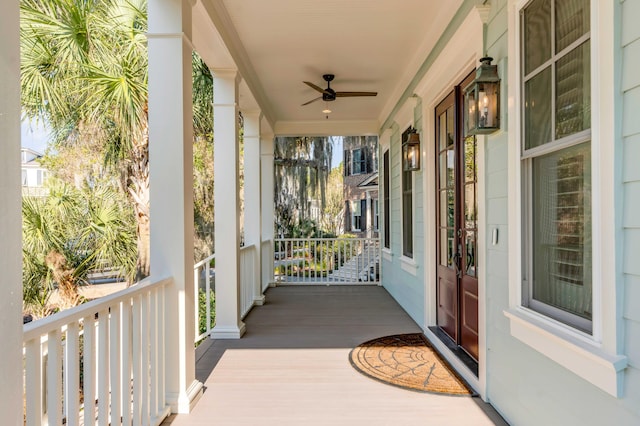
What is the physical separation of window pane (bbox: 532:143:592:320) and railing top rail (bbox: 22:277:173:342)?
6.58 ft

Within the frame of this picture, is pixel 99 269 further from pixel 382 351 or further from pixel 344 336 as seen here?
pixel 382 351

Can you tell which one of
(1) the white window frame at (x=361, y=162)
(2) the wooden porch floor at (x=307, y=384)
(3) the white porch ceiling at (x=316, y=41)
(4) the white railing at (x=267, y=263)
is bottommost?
(2) the wooden porch floor at (x=307, y=384)

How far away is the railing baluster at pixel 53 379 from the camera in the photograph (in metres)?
1.38

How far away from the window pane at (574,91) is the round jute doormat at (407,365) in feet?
6.00

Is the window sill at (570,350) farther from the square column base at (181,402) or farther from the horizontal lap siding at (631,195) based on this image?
the square column base at (181,402)

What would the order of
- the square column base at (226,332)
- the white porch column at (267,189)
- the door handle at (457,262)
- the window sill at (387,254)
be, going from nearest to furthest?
1. the door handle at (457,262)
2. the square column base at (226,332)
3. the window sill at (387,254)
4. the white porch column at (267,189)

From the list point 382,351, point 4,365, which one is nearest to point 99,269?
point 382,351

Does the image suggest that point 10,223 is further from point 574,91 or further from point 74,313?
point 574,91

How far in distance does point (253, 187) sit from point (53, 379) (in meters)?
4.33

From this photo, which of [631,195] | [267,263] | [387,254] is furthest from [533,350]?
[267,263]

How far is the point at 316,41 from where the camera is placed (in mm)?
3830

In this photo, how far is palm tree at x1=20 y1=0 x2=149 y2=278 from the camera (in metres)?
4.64

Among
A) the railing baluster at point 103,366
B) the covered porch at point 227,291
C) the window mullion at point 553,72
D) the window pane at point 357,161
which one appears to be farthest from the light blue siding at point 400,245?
the window pane at point 357,161

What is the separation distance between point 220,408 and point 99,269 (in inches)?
152
